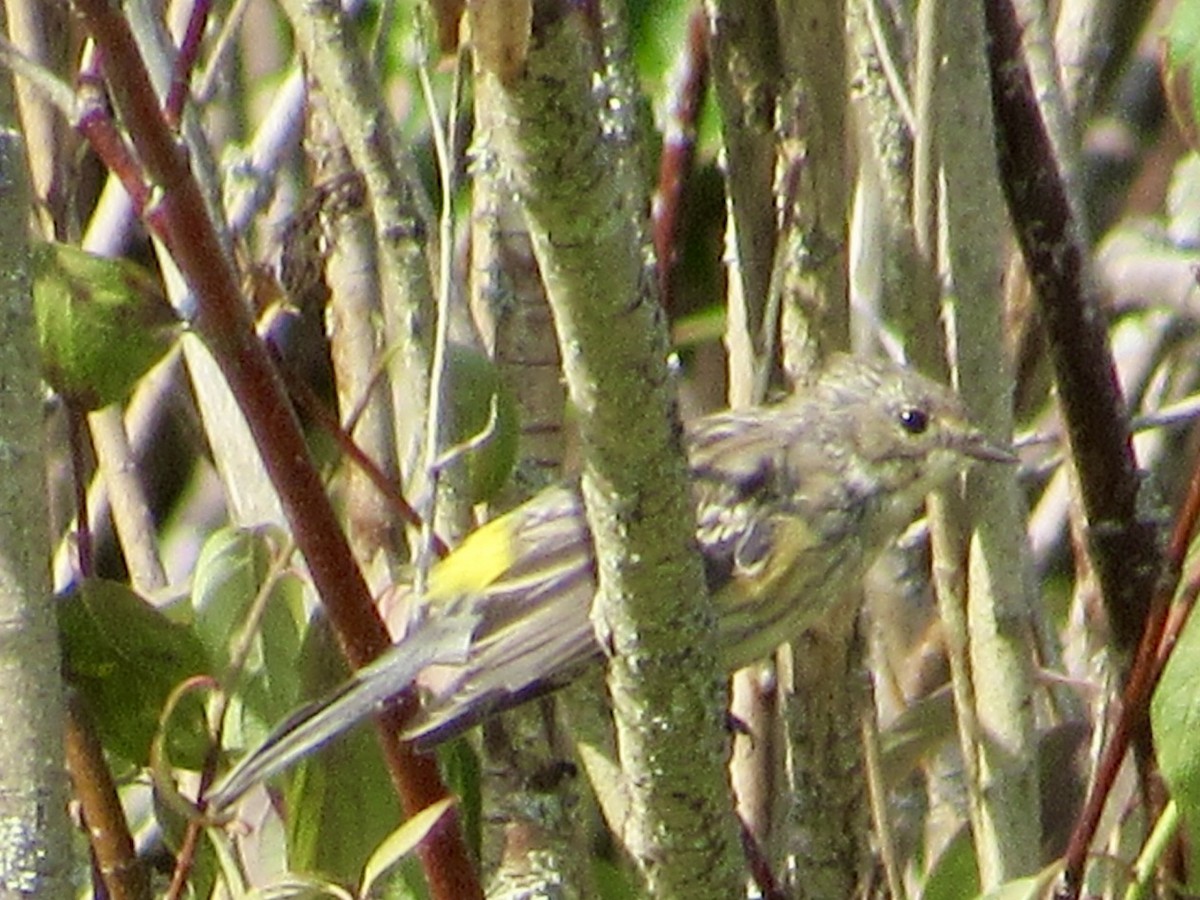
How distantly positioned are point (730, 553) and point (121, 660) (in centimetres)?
146

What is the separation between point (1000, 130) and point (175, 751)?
4.09 feet

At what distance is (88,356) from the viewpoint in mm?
2334

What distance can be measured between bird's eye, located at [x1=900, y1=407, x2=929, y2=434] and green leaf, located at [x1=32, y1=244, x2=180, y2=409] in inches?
61.4

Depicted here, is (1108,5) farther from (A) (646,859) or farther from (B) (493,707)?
(A) (646,859)

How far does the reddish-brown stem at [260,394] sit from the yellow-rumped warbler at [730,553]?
0.41ft

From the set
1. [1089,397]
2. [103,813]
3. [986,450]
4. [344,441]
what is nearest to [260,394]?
[344,441]

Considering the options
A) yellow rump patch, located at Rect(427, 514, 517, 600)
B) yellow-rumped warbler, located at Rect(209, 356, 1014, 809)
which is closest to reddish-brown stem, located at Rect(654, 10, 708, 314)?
yellow-rumped warbler, located at Rect(209, 356, 1014, 809)

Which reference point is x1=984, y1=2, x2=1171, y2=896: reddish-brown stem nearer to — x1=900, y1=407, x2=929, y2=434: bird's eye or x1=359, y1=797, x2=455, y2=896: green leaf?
x1=900, y1=407, x2=929, y2=434: bird's eye

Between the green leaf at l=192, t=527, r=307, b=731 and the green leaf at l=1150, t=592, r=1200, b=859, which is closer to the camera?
the green leaf at l=1150, t=592, r=1200, b=859

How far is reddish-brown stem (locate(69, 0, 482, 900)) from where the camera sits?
1983 millimetres

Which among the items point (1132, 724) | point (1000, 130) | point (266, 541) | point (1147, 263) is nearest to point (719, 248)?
point (1147, 263)

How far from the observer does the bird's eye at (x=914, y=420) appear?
3617 millimetres

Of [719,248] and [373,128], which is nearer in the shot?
[373,128]

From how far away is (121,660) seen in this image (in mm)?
2520
